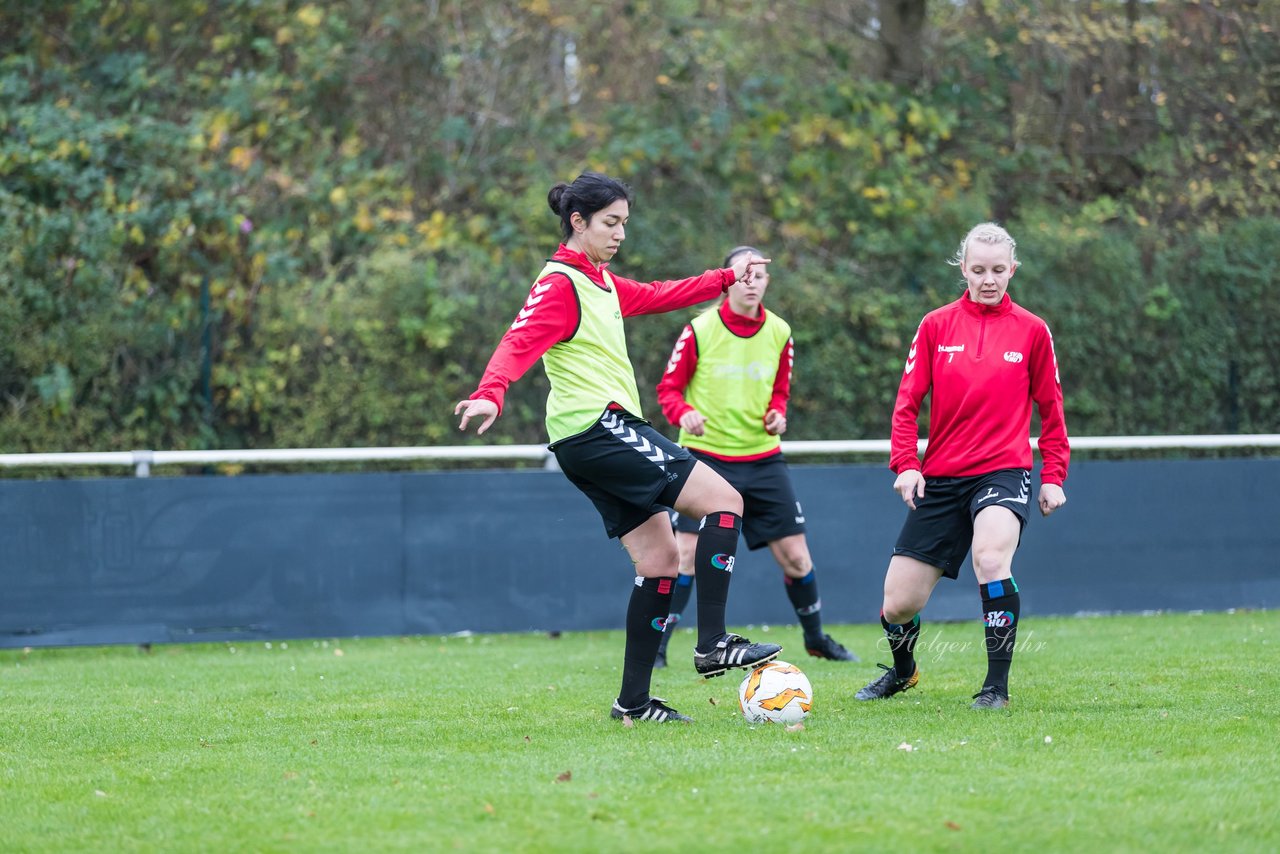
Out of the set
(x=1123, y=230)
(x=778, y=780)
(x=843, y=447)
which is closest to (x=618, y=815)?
(x=778, y=780)

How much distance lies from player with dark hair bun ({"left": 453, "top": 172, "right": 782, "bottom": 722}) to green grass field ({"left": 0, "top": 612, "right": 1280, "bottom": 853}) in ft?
0.99

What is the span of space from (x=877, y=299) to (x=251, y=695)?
6.65 meters

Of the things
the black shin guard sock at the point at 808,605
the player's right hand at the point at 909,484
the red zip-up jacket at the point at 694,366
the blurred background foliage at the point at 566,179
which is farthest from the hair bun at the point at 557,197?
the blurred background foliage at the point at 566,179

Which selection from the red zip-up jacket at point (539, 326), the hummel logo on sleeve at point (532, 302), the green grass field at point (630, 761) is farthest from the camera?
the hummel logo on sleeve at point (532, 302)

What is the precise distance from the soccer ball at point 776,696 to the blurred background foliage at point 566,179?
19.3 ft

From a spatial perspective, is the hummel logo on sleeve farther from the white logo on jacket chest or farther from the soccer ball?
the white logo on jacket chest

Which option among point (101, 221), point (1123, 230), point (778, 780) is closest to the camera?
point (778, 780)

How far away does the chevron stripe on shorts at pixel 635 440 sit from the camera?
5.42 metres

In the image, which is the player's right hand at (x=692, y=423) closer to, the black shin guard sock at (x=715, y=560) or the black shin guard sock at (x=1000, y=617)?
the black shin guard sock at (x=715, y=560)

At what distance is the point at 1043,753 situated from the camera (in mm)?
4840

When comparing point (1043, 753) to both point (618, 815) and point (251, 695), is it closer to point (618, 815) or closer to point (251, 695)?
point (618, 815)

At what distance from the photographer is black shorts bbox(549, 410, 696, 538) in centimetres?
541

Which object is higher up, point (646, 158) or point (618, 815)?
point (646, 158)

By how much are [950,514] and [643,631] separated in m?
1.38
